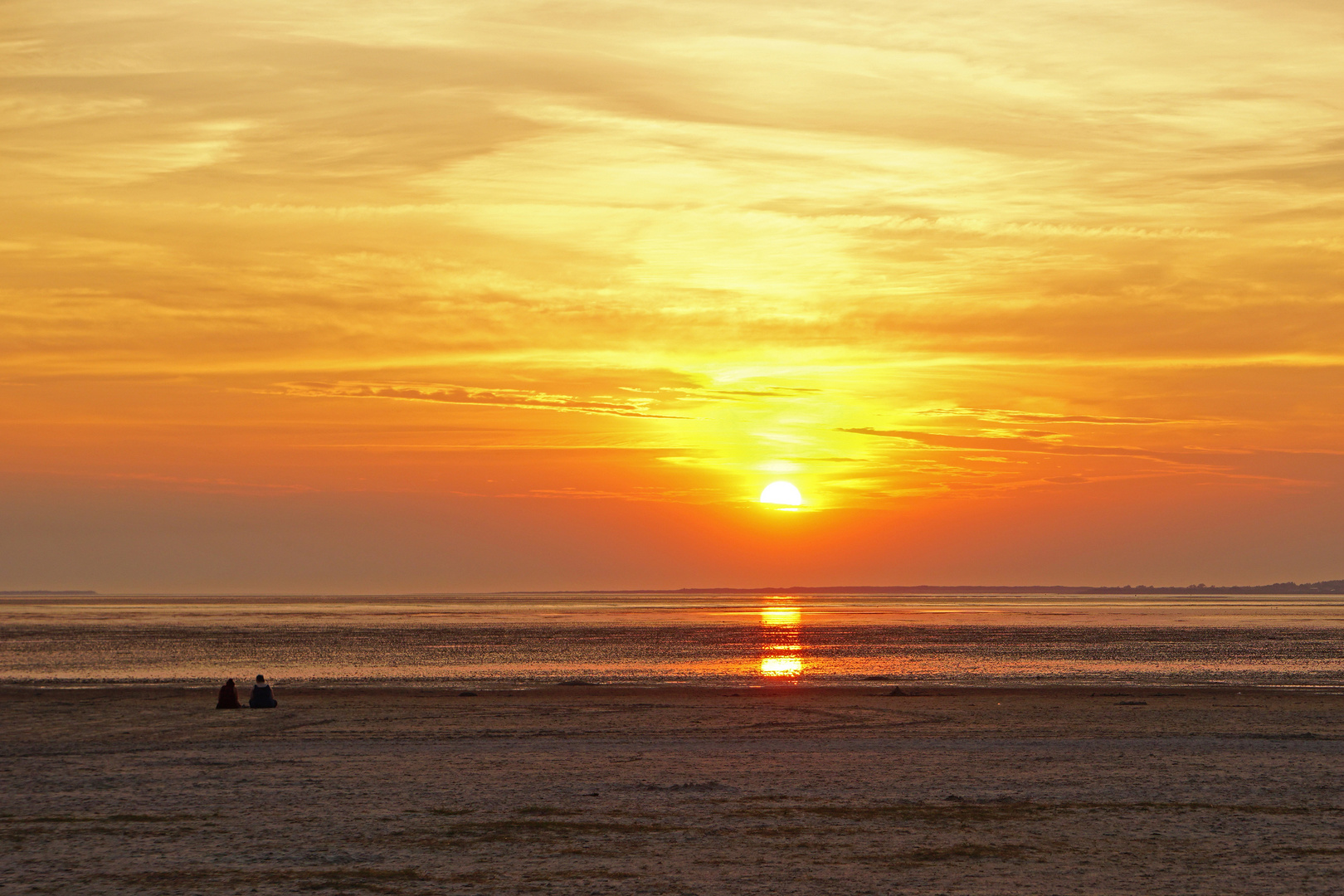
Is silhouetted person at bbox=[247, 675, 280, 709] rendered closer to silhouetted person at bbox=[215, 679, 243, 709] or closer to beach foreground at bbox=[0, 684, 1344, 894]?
silhouetted person at bbox=[215, 679, 243, 709]

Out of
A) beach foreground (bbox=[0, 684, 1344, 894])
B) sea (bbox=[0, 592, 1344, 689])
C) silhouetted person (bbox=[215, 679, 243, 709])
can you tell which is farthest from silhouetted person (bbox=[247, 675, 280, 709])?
sea (bbox=[0, 592, 1344, 689])

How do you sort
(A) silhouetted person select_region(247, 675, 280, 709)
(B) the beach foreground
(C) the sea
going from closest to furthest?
1. (B) the beach foreground
2. (A) silhouetted person select_region(247, 675, 280, 709)
3. (C) the sea

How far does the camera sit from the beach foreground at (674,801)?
13.8 meters

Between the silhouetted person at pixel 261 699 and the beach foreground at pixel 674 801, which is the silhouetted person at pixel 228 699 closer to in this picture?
the silhouetted person at pixel 261 699

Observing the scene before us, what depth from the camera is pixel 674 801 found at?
741 inches

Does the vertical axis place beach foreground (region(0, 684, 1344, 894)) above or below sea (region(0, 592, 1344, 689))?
below

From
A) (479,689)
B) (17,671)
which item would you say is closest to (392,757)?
(479,689)

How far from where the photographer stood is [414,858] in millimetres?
14703

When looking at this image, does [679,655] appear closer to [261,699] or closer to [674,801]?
[261,699]

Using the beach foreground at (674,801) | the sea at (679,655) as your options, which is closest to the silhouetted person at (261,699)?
the beach foreground at (674,801)

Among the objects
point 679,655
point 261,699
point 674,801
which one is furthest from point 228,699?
point 679,655

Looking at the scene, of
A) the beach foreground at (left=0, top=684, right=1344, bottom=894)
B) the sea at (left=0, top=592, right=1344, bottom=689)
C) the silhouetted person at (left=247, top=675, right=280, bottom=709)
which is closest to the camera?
the beach foreground at (left=0, top=684, right=1344, bottom=894)

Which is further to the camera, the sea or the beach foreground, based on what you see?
the sea

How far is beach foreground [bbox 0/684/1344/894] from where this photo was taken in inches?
545
